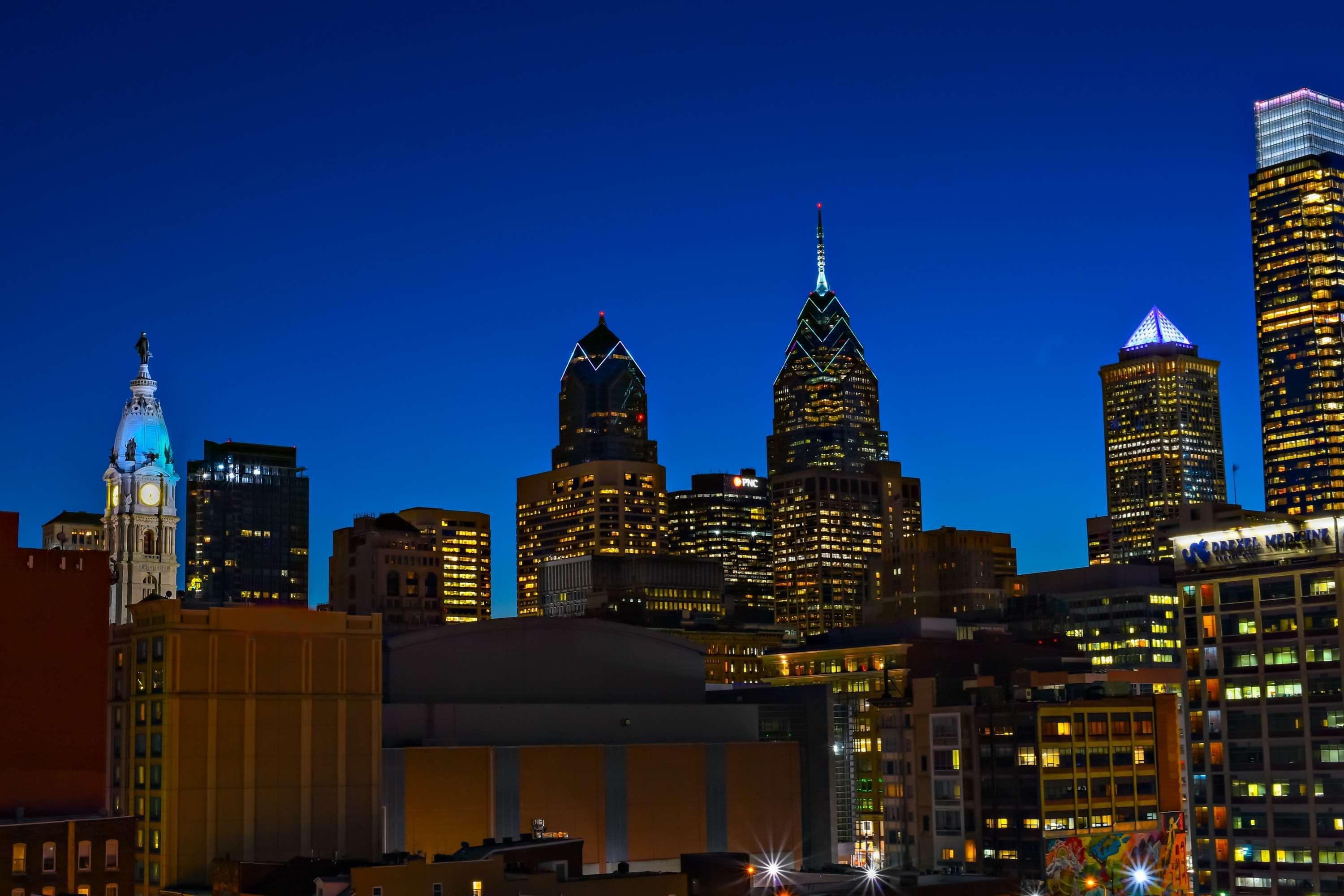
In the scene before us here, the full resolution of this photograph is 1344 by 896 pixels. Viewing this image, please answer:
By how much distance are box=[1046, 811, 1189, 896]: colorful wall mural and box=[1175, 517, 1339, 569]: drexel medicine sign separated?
28.6m

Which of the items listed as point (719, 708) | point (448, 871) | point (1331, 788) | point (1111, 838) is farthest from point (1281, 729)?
point (448, 871)

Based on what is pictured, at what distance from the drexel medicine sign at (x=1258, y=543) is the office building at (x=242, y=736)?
81.5m

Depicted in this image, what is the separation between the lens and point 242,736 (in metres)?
151

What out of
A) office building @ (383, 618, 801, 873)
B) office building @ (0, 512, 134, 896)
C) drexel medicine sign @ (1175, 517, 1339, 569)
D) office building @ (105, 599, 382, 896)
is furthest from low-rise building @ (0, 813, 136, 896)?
drexel medicine sign @ (1175, 517, 1339, 569)

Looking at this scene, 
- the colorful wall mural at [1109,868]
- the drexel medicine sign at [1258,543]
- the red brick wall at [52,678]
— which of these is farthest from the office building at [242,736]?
the drexel medicine sign at [1258,543]

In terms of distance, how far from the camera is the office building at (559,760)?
17162cm

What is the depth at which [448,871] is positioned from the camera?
117 metres

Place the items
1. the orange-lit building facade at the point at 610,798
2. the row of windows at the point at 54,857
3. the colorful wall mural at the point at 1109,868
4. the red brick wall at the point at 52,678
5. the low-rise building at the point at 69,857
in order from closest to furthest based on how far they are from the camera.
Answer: the low-rise building at the point at 69,857, the row of windows at the point at 54,857, the red brick wall at the point at 52,678, the orange-lit building facade at the point at 610,798, the colorful wall mural at the point at 1109,868

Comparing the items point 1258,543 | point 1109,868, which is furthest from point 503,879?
point 1258,543

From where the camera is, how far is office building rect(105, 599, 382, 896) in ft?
486

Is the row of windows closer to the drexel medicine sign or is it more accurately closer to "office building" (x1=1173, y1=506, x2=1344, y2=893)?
"office building" (x1=1173, y1=506, x2=1344, y2=893)

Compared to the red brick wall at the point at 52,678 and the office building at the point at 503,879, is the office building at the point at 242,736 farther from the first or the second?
the office building at the point at 503,879

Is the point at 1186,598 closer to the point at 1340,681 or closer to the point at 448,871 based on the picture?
the point at 1340,681

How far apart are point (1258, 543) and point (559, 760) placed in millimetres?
71417
